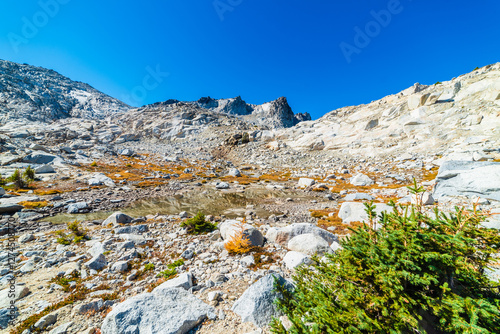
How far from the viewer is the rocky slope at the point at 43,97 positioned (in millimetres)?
93469

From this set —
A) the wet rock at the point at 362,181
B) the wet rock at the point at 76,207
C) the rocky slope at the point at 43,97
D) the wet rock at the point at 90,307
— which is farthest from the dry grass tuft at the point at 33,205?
the rocky slope at the point at 43,97

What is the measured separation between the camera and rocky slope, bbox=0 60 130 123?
93469 millimetres

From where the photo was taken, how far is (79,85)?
161m

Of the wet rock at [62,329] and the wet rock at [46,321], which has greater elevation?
the wet rock at [46,321]

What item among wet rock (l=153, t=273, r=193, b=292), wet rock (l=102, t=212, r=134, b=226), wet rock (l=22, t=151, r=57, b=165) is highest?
wet rock (l=22, t=151, r=57, b=165)

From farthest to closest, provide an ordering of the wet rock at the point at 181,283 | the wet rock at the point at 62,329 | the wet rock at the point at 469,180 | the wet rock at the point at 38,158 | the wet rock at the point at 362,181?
the wet rock at the point at 38,158, the wet rock at the point at 362,181, the wet rock at the point at 469,180, the wet rock at the point at 181,283, the wet rock at the point at 62,329

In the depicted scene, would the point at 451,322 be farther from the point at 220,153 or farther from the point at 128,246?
the point at 220,153

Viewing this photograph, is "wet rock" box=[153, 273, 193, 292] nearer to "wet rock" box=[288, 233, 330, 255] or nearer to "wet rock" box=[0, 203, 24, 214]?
"wet rock" box=[288, 233, 330, 255]

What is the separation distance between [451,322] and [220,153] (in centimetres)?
7770

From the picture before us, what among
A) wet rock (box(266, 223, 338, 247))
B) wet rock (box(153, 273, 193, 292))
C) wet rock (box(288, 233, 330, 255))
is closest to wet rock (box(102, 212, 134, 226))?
wet rock (box(153, 273, 193, 292))

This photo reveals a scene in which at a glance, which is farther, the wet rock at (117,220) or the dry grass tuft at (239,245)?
the wet rock at (117,220)

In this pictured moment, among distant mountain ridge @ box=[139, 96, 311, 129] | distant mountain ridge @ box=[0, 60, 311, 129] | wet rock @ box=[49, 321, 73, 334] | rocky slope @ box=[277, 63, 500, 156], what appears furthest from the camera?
distant mountain ridge @ box=[139, 96, 311, 129]

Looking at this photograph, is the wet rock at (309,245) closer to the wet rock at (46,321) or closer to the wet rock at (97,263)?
the wet rock at (46,321)

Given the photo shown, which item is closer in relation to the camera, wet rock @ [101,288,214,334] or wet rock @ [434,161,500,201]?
wet rock @ [101,288,214,334]
